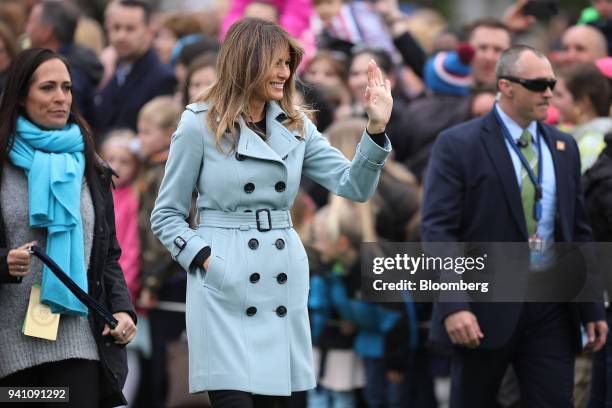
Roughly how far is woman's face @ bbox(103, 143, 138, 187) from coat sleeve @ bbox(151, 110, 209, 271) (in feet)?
14.1

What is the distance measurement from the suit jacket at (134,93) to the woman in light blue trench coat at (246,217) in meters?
5.80

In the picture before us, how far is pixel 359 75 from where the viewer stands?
1162 centimetres

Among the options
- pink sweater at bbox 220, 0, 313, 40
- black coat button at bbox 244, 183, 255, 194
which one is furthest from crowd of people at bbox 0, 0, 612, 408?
pink sweater at bbox 220, 0, 313, 40

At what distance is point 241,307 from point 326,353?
3.67m

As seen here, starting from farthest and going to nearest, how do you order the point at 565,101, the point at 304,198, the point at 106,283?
the point at 304,198 → the point at 565,101 → the point at 106,283

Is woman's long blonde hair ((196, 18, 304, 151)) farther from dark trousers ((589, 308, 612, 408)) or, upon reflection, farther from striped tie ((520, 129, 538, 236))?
dark trousers ((589, 308, 612, 408))

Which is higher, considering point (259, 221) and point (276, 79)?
point (276, 79)

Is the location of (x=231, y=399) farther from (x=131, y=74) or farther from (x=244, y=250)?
(x=131, y=74)

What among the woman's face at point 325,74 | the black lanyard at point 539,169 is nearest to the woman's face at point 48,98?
the black lanyard at point 539,169

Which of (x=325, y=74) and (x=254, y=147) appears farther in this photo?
(x=325, y=74)

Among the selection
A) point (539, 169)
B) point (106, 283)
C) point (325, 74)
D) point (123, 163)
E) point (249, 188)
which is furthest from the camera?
point (325, 74)

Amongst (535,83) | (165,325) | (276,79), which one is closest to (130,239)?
(165,325)

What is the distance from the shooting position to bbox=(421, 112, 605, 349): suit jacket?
25.8 feet

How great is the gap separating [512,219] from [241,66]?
220cm
